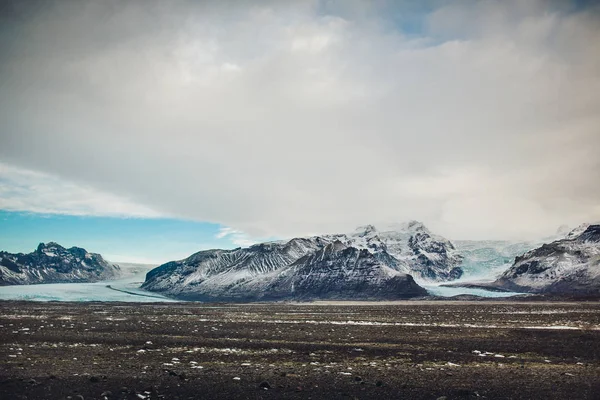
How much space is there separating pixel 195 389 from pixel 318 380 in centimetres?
471

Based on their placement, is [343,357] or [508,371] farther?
[343,357]

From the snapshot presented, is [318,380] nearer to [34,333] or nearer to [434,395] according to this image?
[434,395]

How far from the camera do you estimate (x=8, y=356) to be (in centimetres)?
2122

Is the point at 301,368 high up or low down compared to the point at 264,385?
down

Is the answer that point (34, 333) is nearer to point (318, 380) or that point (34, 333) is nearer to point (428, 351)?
point (318, 380)

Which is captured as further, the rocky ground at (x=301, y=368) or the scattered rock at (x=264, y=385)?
the scattered rock at (x=264, y=385)

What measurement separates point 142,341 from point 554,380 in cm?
2462

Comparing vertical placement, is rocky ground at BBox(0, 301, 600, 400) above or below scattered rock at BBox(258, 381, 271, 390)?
below

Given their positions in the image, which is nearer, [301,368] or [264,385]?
[264,385]

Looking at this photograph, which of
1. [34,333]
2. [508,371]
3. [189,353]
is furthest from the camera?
[34,333]

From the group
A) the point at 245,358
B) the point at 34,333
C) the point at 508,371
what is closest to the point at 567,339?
the point at 508,371

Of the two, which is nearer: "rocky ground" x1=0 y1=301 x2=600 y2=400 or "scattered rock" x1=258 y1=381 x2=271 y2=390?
"rocky ground" x1=0 y1=301 x2=600 y2=400

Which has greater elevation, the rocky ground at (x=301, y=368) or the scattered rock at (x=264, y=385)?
the scattered rock at (x=264, y=385)

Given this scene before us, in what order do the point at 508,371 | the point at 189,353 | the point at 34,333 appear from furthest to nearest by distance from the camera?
the point at 34,333 < the point at 189,353 < the point at 508,371
